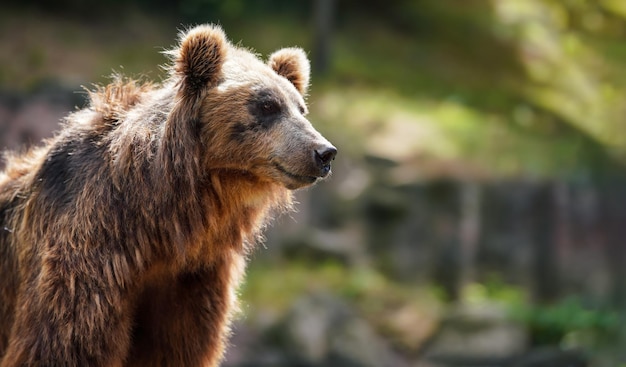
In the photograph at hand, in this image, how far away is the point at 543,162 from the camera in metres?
14.4

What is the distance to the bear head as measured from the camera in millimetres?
5148

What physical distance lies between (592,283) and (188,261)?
977cm

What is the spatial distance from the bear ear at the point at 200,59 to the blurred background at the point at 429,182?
22.1ft

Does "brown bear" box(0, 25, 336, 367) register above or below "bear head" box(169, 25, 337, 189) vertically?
below

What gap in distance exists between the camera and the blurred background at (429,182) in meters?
12.5

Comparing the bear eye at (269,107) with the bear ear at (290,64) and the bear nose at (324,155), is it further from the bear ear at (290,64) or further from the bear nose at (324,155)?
the bear ear at (290,64)

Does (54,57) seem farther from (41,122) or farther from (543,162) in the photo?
(543,162)

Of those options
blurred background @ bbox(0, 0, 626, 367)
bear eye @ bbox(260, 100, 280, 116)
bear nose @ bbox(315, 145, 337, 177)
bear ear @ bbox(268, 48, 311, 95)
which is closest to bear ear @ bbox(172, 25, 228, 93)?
bear eye @ bbox(260, 100, 280, 116)

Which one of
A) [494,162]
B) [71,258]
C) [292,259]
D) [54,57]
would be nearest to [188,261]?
[71,258]

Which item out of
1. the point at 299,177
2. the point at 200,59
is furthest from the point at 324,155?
the point at 200,59

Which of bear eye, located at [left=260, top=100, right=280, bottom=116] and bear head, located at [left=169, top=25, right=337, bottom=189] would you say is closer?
bear head, located at [left=169, top=25, right=337, bottom=189]

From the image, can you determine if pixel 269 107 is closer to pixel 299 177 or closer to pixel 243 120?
pixel 243 120

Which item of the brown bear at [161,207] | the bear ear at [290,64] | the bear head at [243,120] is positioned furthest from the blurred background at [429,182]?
the bear head at [243,120]

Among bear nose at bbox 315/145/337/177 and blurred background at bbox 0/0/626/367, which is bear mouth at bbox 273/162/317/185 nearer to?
bear nose at bbox 315/145/337/177
